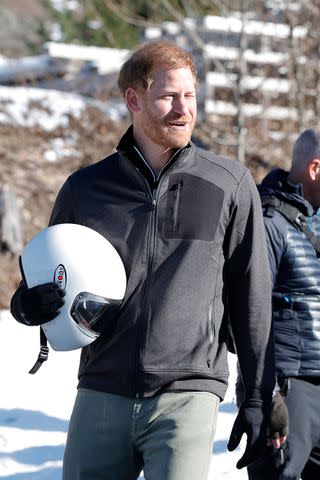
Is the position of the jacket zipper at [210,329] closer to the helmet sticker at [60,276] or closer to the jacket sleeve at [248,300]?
the jacket sleeve at [248,300]

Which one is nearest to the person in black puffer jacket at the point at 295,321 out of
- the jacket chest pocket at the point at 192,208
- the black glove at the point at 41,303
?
the jacket chest pocket at the point at 192,208

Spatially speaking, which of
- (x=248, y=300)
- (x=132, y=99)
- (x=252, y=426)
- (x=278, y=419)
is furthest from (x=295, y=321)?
(x=132, y=99)

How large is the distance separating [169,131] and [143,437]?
964 mm

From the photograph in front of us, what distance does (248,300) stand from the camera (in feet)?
10.7

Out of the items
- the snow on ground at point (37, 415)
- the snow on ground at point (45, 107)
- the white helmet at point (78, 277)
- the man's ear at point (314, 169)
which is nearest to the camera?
the white helmet at point (78, 277)

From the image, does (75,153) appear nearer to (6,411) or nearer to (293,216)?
(6,411)

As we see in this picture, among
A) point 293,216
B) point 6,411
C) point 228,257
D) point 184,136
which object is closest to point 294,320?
point 293,216

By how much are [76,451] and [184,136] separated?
41.3 inches

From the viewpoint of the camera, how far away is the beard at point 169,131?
10.6 feet

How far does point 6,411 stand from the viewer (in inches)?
261

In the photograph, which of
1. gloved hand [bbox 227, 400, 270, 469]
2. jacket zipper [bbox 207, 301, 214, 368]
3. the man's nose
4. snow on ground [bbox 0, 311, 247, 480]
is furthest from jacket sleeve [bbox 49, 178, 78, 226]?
snow on ground [bbox 0, 311, 247, 480]

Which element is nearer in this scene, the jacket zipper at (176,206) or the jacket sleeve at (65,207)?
the jacket zipper at (176,206)

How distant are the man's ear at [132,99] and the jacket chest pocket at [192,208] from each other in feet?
0.91

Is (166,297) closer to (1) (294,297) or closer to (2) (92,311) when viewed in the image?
(2) (92,311)
